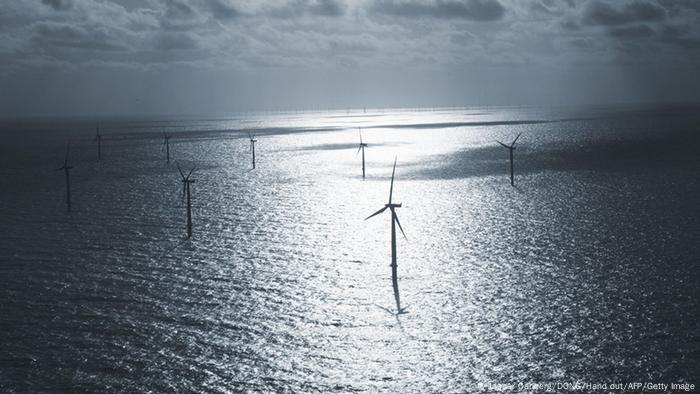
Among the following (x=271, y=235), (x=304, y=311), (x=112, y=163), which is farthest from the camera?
(x=112, y=163)

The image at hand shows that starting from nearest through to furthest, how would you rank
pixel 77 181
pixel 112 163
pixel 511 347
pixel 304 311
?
pixel 511 347
pixel 304 311
pixel 77 181
pixel 112 163

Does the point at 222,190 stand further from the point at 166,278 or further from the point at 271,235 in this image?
the point at 166,278

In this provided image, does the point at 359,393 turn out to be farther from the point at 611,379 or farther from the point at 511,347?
the point at 611,379

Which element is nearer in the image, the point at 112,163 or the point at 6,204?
the point at 6,204

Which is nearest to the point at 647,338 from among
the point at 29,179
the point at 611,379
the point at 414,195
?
the point at 611,379

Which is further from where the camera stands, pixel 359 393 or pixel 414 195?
pixel 414 195

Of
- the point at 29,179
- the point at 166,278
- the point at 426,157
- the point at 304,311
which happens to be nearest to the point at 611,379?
the point at 304,311
